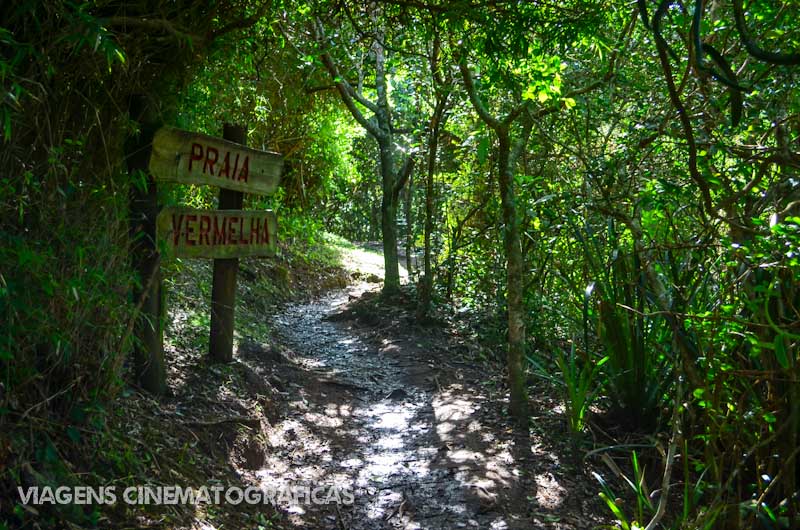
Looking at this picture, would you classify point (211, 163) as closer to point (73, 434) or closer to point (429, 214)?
point (73, 434)

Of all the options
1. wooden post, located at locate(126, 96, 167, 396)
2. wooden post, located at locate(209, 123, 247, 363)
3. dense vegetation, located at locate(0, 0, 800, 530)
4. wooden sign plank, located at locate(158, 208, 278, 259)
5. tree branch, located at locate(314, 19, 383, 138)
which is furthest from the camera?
tree branch, located at locate(314, 19, 383, 138)

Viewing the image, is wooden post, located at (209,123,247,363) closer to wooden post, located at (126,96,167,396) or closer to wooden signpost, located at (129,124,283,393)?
wooden signpost, located at (129,124,283,393)

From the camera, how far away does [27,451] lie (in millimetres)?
2936

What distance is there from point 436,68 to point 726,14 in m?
3.48

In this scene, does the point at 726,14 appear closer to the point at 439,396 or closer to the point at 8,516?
the point at 439,396

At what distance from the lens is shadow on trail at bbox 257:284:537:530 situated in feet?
13.9

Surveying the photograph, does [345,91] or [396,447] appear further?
[345,91]

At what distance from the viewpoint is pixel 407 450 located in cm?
522

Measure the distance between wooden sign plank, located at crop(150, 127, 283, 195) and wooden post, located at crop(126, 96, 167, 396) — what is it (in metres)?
0.09

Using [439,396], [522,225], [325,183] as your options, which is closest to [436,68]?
[522,225]

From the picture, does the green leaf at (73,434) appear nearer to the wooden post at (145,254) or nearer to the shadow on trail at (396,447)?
the wooden post at (145,254)

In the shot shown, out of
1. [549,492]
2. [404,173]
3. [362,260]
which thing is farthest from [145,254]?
[362,260]

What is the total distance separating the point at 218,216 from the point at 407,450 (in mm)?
2182

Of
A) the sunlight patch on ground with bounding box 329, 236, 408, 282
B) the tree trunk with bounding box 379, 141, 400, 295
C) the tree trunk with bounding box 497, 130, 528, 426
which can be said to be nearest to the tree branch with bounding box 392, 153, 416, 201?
the tree trunk with bounding box 379, 141, 400, 295
